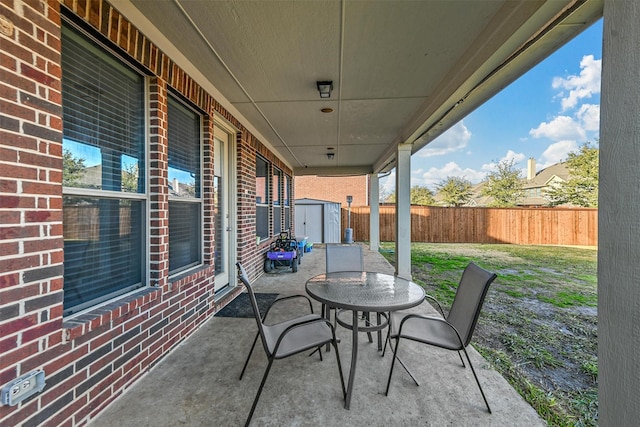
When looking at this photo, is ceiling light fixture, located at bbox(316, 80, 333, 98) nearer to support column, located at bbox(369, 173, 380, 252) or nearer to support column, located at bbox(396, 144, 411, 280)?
support column, located at bbox(396, 144, 411, 280)

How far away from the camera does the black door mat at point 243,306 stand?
3.47 m

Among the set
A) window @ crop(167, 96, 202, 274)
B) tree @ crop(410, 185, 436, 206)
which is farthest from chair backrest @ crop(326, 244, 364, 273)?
tree @ crop(410, 185, 436, 206)

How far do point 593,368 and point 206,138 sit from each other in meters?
4.52

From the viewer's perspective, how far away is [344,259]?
334 centimetres

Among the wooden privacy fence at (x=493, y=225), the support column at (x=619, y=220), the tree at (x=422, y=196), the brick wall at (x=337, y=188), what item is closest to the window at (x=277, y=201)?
the wooden privacy fence at (x=493, y=225)

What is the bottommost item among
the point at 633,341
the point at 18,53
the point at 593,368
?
the point at 593,368

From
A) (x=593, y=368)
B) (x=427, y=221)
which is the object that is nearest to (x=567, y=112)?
(x=427, y=221)

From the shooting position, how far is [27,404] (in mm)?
1351

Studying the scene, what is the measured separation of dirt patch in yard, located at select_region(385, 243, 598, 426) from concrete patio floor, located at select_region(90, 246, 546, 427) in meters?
0.25

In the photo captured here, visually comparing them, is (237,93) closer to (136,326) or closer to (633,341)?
(136,326)

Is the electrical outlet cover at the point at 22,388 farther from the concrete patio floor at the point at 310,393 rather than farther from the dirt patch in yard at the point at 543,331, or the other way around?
the dirt patch in yard at the point at 543,331

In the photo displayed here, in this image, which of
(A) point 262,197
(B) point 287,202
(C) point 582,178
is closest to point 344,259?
(A) point 262,197

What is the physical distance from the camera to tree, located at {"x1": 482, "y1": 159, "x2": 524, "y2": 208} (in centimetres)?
1850

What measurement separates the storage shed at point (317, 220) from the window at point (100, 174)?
29.5ft
